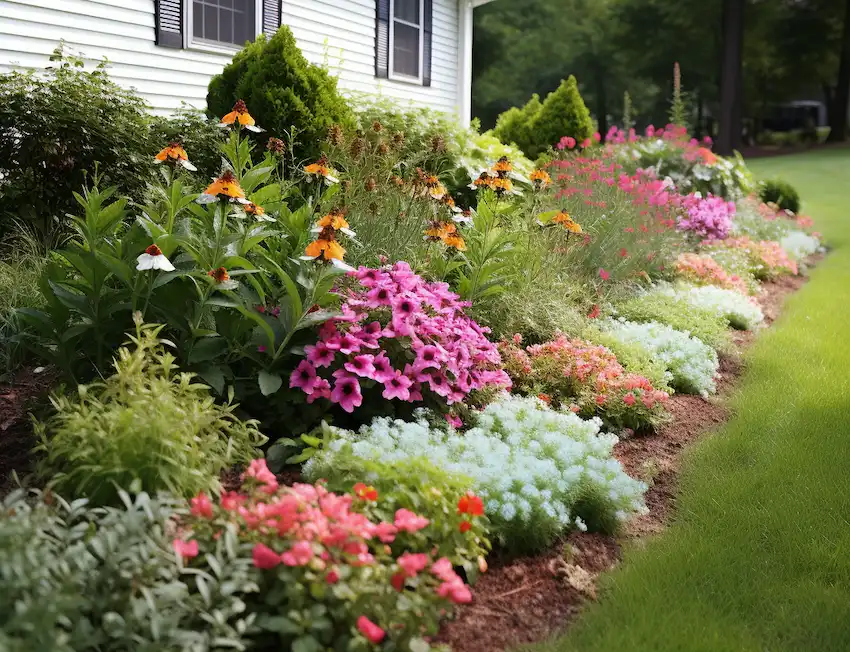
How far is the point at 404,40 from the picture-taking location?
11.9 metres

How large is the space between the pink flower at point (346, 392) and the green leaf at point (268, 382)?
222mm

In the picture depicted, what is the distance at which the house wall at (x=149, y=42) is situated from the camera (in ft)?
22.3

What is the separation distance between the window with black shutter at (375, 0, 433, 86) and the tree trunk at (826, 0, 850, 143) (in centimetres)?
2048

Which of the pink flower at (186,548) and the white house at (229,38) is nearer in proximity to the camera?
the pink flower at (186,548)

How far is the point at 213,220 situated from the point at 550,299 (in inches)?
94.1

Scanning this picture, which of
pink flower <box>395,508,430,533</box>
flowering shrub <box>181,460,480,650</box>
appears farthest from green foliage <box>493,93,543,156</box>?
flowering shrub <box>181,460,480,650</box>

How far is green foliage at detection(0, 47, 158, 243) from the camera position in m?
5.67

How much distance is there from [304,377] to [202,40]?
6440mm

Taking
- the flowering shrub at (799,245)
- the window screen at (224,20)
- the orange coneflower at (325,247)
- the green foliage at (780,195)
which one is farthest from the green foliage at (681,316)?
the green foliage at (780,195)

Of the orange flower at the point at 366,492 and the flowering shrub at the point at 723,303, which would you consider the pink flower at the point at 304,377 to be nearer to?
the orange flower at the point at 366,492

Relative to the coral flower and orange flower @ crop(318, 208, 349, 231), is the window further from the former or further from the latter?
orange flower @ crop(318, 208, 349, 231)

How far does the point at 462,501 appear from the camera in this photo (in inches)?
93.6

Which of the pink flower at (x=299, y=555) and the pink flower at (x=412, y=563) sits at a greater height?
the pink flower at (x=299, y=555)

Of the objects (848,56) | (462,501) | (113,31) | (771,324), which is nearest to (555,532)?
(462,501)
